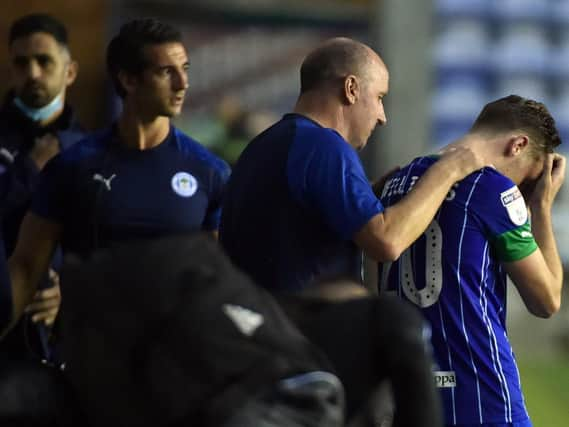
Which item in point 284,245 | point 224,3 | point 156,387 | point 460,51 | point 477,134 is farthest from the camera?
point 460,51

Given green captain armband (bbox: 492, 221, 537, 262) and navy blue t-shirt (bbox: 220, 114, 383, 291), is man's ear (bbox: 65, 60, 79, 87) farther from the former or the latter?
green captain armband (bbox: 492, 221, 537, 262)

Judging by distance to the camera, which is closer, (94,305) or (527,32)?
(94,305)

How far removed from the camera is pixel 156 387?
2773mm

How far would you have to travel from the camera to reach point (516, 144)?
179 inches

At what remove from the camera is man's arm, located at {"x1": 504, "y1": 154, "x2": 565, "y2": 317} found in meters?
4.37

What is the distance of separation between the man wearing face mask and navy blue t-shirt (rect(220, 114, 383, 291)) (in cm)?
180

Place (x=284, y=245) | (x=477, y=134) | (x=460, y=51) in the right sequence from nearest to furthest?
(x=284, y=245), (x=477, y=134), (x=460, y=51)

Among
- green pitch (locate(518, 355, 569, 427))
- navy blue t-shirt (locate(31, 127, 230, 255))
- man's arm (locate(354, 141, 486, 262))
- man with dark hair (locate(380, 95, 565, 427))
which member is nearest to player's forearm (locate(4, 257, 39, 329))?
navy blue t-shirt (locate(31, 127, 230, 255))

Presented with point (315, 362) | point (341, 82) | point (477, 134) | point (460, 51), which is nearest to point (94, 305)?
point (315, 362)

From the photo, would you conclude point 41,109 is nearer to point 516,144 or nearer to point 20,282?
point 20,282

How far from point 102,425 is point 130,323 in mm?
226

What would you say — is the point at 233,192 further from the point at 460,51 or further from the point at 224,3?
the point at 460,51

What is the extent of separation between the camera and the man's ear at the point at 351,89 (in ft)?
14.4

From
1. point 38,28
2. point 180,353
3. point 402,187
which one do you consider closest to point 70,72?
point 38,28
